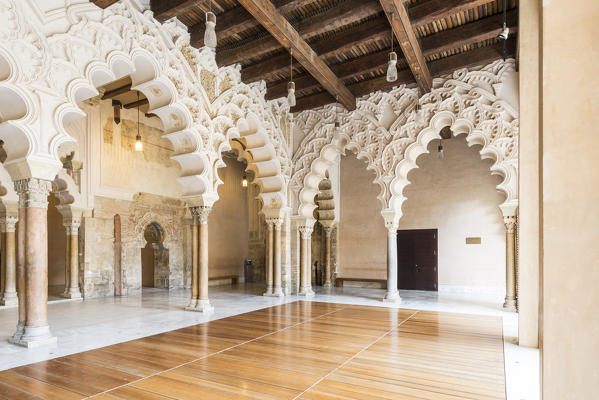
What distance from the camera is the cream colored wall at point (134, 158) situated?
10.7 m

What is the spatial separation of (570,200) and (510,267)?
8186 millimetres

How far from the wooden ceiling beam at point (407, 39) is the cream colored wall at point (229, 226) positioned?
8.57 meters

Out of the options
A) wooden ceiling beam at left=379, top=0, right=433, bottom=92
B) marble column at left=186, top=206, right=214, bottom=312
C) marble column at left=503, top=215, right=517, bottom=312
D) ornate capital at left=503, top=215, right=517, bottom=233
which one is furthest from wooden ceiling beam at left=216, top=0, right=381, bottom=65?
marble column at left=503, top=215, right=517, bottom=312

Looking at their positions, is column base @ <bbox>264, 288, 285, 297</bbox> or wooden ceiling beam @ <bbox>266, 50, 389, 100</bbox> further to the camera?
column base @ <bbox>264, 288, 285, 297</bbox>

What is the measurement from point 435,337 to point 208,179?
506 cm

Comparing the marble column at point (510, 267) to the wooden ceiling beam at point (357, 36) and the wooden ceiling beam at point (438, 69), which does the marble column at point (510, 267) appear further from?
the wooden ceiling beam at point (357, 36)

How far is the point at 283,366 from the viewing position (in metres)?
4.35

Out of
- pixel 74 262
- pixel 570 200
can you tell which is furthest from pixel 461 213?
pixel 570 200

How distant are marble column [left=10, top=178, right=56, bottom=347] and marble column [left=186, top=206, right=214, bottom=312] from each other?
2.97 meters

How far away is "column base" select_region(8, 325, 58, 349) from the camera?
496cm

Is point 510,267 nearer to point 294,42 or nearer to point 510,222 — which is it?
point 510,222

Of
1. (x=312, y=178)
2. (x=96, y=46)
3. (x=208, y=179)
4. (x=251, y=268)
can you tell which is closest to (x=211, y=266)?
(x=251, y=268)

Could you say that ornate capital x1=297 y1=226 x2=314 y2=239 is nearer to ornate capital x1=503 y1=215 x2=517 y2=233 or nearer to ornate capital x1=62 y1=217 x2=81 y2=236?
ornate capital x1=503 y1=215 x2=517 y2=233

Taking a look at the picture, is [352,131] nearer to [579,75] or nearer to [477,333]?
[477,333]
